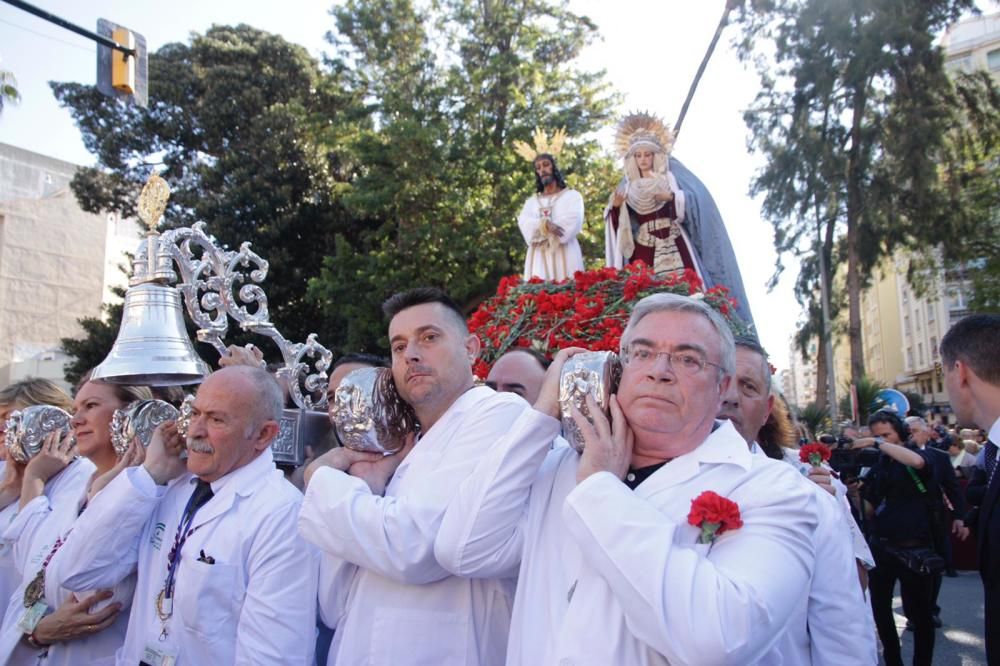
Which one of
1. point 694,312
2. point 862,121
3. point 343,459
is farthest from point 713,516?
point 862,121

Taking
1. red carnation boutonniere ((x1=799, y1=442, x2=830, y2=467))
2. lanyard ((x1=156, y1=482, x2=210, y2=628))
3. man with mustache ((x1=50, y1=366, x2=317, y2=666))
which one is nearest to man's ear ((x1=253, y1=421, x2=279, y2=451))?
man with mustache ((x1=50, y1=366, x2=317, y2=666))

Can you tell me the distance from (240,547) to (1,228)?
32.0 m

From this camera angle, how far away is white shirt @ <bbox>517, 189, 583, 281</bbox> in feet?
27.4

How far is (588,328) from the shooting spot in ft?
16.0

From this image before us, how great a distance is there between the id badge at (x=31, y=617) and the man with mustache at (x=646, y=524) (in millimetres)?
2298

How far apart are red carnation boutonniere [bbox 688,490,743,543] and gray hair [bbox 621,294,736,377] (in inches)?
19.6

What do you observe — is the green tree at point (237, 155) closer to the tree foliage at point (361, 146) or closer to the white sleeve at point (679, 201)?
the tree foliage at point (361, 146)

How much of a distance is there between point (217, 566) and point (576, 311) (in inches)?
107

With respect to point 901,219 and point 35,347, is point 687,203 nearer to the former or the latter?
point 901,219

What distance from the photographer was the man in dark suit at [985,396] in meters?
3.06

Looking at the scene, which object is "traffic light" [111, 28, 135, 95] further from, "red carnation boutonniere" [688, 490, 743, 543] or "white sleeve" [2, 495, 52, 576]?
"red carnation boutonniere" [688, 490, 743, 543]

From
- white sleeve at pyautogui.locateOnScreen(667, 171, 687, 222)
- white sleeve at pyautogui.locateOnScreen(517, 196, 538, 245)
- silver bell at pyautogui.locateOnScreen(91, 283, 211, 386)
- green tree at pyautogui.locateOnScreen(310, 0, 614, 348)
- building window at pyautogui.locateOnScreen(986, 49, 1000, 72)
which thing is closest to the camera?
silver bell at pyautogui.locateOnScreen(91, 283, 211, 386)

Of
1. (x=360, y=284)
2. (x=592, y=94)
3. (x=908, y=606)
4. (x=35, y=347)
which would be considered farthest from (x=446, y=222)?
(x=35, y=347)

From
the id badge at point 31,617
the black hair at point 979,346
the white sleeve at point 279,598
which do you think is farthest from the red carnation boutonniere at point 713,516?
the id badge at point 31,617
